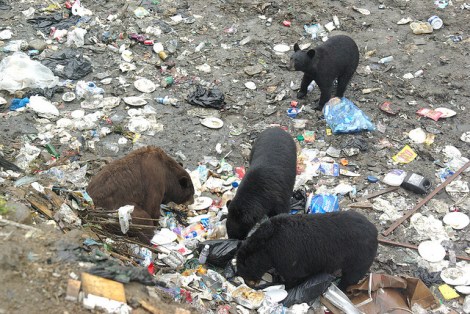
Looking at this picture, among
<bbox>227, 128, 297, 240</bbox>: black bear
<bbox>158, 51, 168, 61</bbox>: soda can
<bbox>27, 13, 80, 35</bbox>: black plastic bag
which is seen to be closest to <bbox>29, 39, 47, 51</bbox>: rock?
<bbox>27, 13, 80, 35</bbox>: black plastic bag

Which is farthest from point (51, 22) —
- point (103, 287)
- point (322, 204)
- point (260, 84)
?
point (103, 287)

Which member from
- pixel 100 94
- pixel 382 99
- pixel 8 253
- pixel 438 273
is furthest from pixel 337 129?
pixel 8 253

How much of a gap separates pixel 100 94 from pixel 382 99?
4917 millimetres

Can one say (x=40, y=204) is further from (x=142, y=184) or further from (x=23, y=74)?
(x=23, y=74)

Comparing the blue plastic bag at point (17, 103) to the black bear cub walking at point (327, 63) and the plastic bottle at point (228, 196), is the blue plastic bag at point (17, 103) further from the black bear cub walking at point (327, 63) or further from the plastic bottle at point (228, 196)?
the black bear cub walking at point (327, 63)

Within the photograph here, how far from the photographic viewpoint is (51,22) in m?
10.4

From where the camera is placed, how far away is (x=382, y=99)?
29.5 feet

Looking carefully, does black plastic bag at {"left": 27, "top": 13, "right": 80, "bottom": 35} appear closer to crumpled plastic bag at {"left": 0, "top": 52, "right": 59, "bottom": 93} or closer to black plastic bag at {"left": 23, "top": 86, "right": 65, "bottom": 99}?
crumpled plastic bag at {"left": 0, "top": 52, "right": 59, "bottom": 93}

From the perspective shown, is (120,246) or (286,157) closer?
(120,246)

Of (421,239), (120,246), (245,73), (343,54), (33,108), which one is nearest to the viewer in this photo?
(120,246)

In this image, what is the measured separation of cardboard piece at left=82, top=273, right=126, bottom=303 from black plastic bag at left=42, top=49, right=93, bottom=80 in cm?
604

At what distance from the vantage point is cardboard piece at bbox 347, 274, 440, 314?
5594mm

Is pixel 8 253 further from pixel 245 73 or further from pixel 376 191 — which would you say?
pixel 245 73

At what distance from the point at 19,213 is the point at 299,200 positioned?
3752mm
